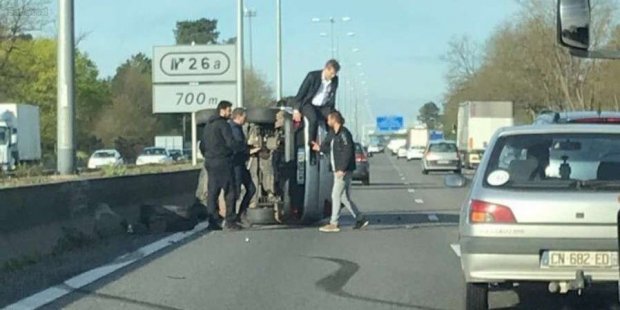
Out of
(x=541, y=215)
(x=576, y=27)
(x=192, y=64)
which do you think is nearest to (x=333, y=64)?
(x=541, y=215)

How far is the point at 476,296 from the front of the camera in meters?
10.1

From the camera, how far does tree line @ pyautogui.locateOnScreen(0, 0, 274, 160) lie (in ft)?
186

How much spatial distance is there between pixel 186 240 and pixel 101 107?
80412 mm

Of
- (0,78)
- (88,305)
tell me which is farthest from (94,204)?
(0,78)

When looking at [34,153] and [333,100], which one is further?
[34,153]

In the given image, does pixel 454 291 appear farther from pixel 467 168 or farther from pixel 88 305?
pixel 467 168

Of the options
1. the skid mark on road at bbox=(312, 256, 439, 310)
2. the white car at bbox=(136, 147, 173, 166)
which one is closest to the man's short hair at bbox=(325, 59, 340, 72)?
the skid mark on road at bbox=(312, 256, 439, 310)

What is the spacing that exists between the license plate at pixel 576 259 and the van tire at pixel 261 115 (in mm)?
10888

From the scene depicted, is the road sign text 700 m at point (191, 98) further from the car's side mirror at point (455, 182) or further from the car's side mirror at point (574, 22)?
the car's side mirror at point (574, 22)

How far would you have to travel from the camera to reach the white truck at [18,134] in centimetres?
5428

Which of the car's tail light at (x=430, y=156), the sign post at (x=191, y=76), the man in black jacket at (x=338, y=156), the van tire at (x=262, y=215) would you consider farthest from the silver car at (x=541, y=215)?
the car's tail light at (x=430, y=156)

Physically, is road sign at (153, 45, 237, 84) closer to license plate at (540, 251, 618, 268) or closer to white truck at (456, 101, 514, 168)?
license plate at (540, 251, 618, 268)

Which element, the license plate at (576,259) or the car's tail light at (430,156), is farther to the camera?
the car's tail light at (430,156)

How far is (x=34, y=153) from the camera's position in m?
59.2
